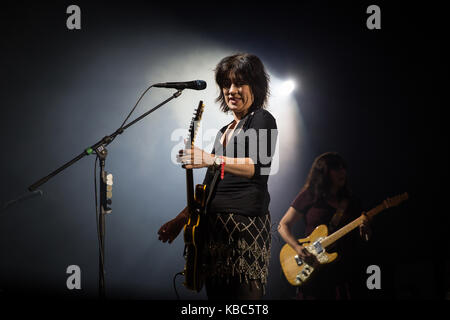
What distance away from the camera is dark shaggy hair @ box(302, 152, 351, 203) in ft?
8.57

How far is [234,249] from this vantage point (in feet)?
5.41

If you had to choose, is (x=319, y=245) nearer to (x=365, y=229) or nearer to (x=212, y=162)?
(x=365, y=229)

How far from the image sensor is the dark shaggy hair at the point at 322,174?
2.61m

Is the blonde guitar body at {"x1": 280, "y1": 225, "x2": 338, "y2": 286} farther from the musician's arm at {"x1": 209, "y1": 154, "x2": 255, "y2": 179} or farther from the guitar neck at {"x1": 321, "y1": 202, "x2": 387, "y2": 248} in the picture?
the musician's arm at {"x1": 209, "y1": 154, "x2": 255, "y2": 179}

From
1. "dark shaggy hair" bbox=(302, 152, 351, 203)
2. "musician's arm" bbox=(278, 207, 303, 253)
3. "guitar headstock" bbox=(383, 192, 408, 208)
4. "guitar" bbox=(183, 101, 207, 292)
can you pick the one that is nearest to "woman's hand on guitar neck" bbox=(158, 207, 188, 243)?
"guitar" bbox=(183, 101, 207, 292)

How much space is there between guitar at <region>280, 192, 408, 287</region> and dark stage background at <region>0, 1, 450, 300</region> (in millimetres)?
71

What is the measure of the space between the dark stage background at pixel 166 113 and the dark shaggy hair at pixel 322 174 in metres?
0.05

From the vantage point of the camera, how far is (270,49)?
2.72 metres

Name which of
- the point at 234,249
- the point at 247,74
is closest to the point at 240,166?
the point at 234,249

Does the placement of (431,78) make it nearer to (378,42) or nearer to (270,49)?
(378,42)

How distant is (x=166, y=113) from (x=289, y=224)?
1.22 meters

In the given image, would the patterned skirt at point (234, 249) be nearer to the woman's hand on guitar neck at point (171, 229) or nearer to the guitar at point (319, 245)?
the woman's hand on guitar neck at point (171, 229)

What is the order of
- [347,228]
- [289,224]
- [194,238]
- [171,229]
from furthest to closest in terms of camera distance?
[289,224]
[347,228]
[171,229]
[194,238]

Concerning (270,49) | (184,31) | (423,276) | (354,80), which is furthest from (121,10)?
(423,276)
